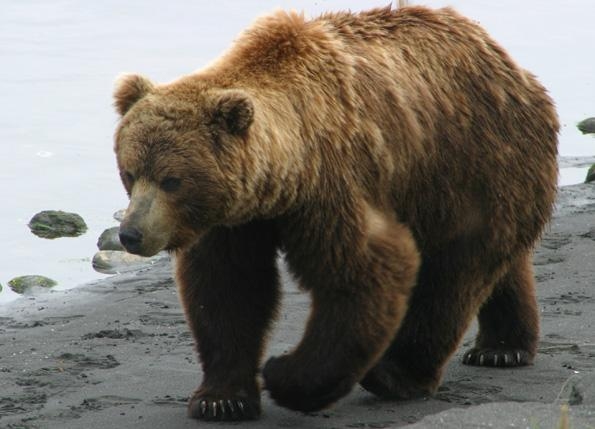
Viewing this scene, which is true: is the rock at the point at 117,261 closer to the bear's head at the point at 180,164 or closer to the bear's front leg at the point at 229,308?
the bear's front leg at the point at 229,308

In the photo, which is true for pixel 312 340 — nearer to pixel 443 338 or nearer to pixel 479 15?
pixel 443 338

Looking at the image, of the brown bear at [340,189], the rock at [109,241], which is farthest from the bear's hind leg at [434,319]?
the rock at [109,241]

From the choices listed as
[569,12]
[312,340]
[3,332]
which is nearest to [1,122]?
[3,332]

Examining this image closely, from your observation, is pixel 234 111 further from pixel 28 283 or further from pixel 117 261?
pixel 117 261

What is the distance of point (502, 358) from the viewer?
759 cm

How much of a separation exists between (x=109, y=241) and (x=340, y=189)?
16.6 feet

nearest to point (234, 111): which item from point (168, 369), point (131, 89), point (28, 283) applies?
point (131, 89)

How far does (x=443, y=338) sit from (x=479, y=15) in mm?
13830

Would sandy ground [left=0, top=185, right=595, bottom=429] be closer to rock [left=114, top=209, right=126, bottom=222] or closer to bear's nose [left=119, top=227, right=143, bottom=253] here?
bear's nose [left=119, top=227, right=143, bottom=253]

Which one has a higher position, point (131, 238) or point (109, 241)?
point (131, 238)

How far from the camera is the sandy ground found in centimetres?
661

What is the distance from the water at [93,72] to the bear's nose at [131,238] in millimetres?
3921

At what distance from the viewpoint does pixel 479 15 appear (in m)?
20.3

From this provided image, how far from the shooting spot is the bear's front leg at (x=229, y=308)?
643cm
